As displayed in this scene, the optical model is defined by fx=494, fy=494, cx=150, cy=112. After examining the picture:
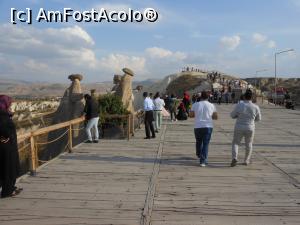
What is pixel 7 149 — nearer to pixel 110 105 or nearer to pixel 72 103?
pixel 110 105

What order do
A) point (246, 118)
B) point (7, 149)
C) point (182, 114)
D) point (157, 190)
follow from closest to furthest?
1. point (7, 149)
2. point (157, 190)
3. point (246, 118)
4. point (182, 114)

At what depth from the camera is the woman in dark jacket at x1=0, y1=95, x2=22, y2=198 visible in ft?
26.0

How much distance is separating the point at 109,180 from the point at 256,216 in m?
3.48

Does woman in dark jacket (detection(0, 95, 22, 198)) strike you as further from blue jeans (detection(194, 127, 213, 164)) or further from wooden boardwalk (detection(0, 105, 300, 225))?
blue jeans (detection(194, 127, 213, 164))

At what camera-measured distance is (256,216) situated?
7055mm

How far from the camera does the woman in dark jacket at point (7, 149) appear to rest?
7922 millimetres

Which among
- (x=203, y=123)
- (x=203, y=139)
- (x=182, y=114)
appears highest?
(x=203, y=123)

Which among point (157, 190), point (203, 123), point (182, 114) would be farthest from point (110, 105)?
point (157, 190)

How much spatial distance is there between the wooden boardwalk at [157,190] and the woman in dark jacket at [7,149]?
28 cm

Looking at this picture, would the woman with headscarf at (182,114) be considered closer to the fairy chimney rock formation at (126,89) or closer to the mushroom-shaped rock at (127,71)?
the fairy chimney rock formation at (126,89)

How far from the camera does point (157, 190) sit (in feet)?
28.7

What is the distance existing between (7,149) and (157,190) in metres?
2.66

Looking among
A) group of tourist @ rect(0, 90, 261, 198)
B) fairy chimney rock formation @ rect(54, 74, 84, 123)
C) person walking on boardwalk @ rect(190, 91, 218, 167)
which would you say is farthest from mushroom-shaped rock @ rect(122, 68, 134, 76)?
person walking on boardwalk @ rect(190, 91, 218, 167)

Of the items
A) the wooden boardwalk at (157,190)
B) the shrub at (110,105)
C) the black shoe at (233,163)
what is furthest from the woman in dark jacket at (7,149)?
the shrub at (110,105)
